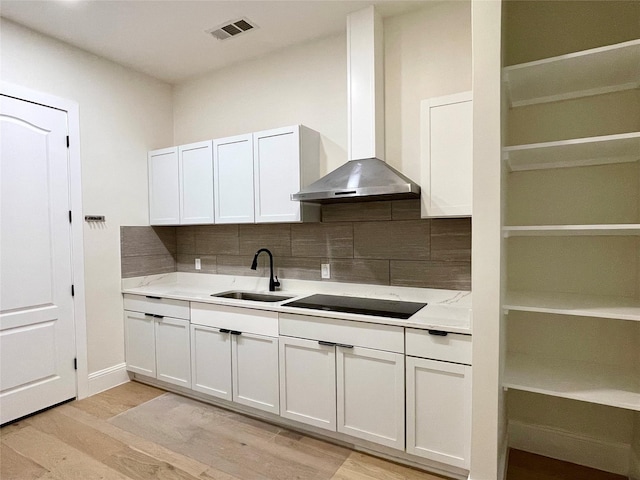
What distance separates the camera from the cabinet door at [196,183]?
314 cm

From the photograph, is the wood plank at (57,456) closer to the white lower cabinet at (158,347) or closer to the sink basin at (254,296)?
the white lower cabinet at (158,347)

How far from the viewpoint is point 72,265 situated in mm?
2928

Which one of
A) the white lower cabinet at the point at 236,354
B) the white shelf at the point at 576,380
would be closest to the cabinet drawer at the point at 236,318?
the white lower cabinet at the point at 236,354

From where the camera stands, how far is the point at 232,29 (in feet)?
9.00

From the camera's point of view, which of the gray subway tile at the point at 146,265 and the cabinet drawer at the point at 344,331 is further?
the gray subway tile at the point at 146,265

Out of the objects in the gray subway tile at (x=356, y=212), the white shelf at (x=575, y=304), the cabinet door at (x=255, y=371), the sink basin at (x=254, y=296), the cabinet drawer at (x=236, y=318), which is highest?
the gray subway tile at (x=356, y=212)

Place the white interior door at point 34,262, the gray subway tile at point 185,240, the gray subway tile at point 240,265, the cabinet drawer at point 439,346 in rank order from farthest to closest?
1. the gray subway tile at point 185,240
2. the gray subway tile at point 240,265
3. the white interior door at point 34,262
4. the cabinet drawer at point 439,346

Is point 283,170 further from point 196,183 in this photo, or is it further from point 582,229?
point 582,229

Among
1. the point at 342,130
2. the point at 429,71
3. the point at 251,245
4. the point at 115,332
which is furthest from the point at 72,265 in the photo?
the point at 429,71

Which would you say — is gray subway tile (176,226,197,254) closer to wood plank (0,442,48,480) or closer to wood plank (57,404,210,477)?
wood plank (57,404,210,477)

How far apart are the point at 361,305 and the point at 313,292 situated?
0.62 m

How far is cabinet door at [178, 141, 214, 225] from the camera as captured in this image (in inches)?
124

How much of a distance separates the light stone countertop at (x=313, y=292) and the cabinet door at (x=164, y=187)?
617mm

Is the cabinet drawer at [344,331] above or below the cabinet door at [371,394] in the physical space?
above
